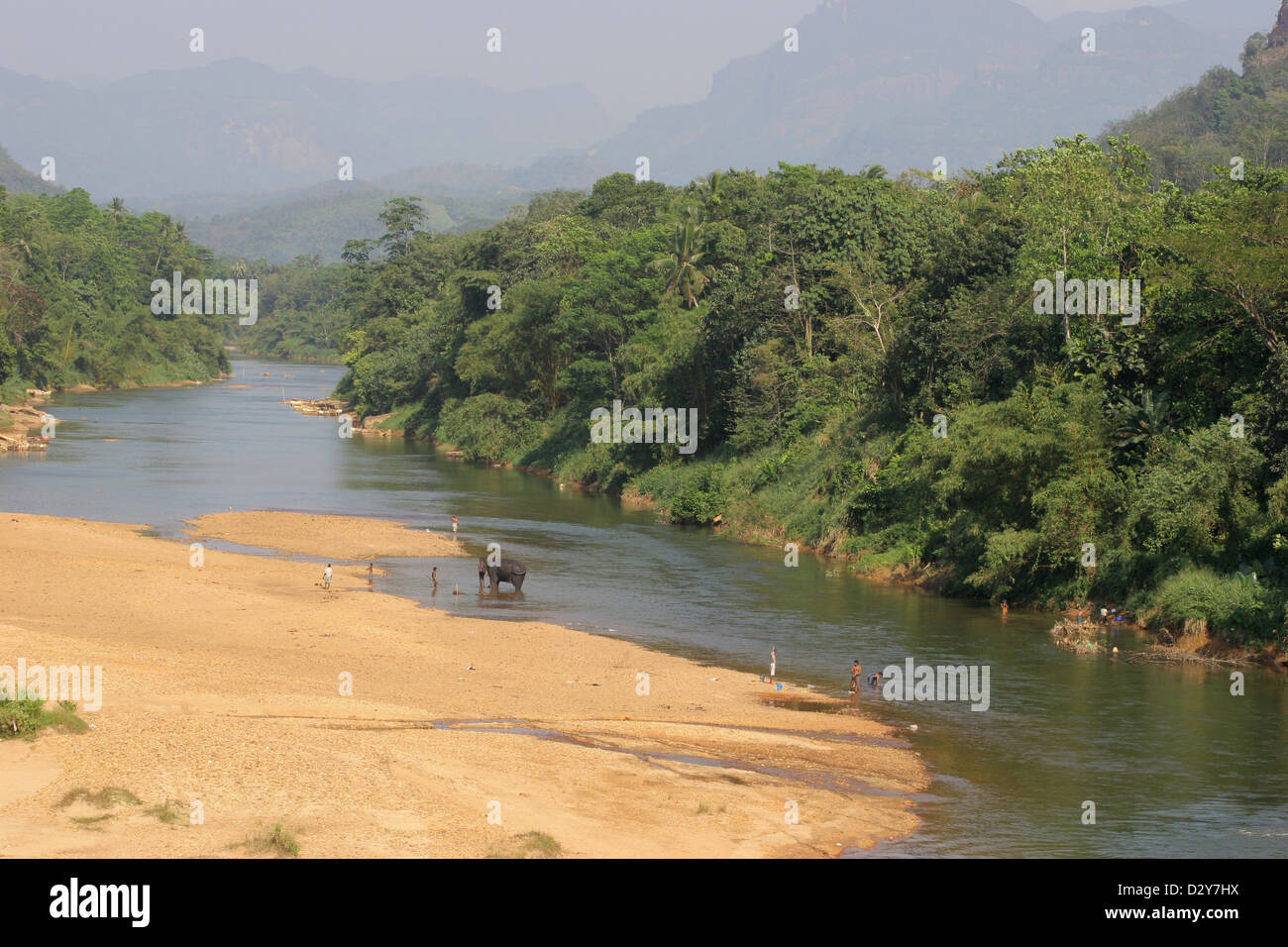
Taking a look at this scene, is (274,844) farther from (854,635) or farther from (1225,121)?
(1225,121)

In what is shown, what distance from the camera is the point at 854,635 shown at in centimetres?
3725

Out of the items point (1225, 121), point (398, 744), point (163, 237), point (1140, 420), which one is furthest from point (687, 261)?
point (163, 237)

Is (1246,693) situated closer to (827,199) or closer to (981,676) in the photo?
(981,676)

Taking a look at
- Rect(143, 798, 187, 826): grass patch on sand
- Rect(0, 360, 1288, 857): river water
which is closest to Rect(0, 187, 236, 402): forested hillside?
Rect(0, 360, 1288, 857): river water

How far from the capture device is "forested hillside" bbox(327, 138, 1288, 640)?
117ft

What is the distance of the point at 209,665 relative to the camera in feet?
95.1

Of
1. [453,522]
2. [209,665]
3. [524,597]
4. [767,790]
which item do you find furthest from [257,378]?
[767,790]

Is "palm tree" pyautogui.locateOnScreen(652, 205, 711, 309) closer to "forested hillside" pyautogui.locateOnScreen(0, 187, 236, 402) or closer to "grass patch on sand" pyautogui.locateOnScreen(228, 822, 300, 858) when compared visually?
"forested hillside" pyautogui.locateOnScreen(0, 187, 236, 402)

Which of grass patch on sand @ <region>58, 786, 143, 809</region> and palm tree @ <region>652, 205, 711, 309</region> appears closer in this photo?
grass patch on sand @ <region>58, 786, 143, 809</region>

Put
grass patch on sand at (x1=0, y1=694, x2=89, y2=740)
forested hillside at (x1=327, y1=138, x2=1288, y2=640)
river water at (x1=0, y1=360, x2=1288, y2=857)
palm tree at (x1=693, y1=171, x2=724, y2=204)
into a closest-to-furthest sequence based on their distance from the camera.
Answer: grass patch on sand at (x1=0, y1=694, x2=89, y2=740) < river water at (x1=0, y1=360, x2=1288, y2=857) < forested hillside at (x1=327, y1=138, x2=1288, y2=640) < palm tree at (x1=693, y1=171, x2=724, y2=204)

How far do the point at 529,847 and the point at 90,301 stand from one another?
5349 inches

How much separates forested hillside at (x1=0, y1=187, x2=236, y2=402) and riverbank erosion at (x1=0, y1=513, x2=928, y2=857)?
68094 mm

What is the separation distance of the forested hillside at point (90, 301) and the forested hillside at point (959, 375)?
154 ft
